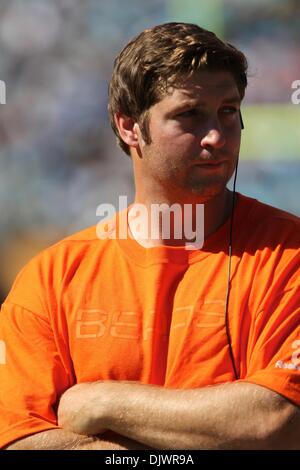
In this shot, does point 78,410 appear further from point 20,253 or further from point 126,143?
point 20,253

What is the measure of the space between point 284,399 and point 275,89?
1594mm

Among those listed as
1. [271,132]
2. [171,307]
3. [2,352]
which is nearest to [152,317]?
[171,307]

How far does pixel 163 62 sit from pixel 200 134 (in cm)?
20

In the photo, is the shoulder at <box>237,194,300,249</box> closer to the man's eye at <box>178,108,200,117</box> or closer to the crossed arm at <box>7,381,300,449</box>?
the man's eye at <box>178,108,200,117</box>

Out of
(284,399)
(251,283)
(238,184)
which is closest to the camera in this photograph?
(284,399)

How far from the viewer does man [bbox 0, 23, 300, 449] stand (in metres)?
1.88

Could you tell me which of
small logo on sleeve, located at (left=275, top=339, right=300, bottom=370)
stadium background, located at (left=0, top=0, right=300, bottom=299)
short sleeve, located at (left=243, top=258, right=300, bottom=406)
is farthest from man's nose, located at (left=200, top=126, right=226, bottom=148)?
stadium background, located at (left=0, top=0, right=300, bottom=299)

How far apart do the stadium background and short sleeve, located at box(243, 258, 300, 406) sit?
4.04ft

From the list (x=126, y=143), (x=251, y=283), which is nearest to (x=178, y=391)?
(x=251, y=283)

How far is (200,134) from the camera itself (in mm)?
2006

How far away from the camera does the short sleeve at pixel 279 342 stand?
185cm

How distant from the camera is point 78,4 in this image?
10.8ft

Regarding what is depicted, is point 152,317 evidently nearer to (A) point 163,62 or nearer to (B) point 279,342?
(B) point 279,342

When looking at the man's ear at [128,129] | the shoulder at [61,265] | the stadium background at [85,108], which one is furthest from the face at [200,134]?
the stadium background at [85,108]
